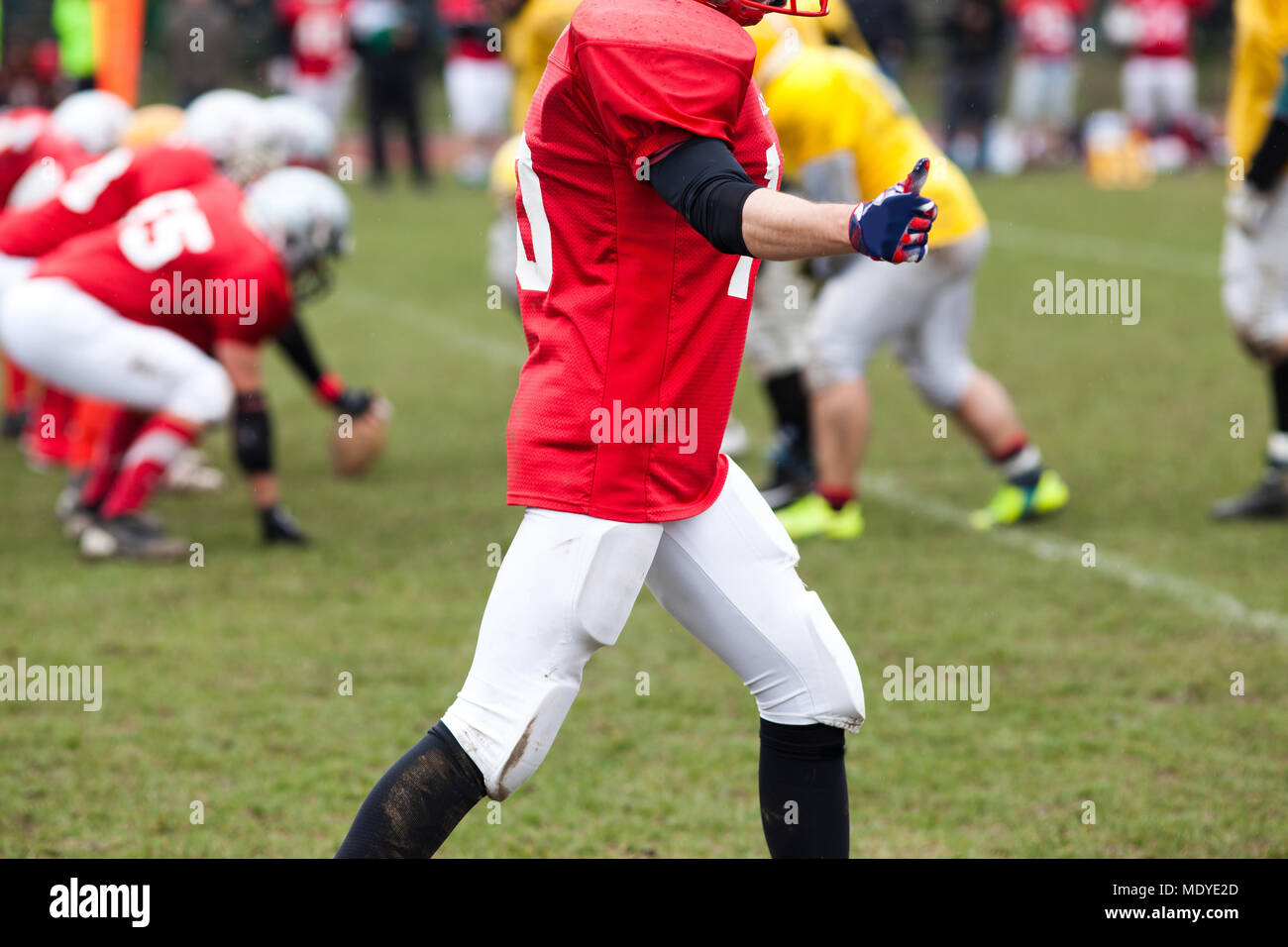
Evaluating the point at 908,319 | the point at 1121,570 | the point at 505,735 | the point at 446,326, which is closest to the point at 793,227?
the point at 505,735

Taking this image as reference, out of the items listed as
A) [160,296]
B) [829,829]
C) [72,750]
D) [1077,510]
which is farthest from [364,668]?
[1077,510]

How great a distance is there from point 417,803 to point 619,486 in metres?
0.60

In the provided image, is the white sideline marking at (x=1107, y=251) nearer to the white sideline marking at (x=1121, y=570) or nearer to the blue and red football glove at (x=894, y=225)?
the white sideline marking at (x=1121, y=570)

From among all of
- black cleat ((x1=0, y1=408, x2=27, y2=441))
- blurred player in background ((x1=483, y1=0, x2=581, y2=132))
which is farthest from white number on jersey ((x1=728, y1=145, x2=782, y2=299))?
black cleat ((x1=0, y1=408, x2=27, y2=441))

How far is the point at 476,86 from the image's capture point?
17.7 m

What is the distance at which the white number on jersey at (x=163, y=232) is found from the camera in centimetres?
575

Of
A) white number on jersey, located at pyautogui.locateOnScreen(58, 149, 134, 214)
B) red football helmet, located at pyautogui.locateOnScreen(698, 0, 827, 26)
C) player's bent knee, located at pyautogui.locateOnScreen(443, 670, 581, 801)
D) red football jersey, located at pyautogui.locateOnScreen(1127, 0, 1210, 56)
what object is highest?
red football jersey, located at pyautogui.locateOnScreen(1127, 0, 1210, 56)

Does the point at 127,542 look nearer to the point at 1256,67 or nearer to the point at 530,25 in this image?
the point at 530,25

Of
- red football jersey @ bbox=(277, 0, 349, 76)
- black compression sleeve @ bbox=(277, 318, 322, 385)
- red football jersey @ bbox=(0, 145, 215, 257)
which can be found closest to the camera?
red football jersey @ bbox=(0, 145, 215, 257)

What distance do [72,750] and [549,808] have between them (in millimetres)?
1272

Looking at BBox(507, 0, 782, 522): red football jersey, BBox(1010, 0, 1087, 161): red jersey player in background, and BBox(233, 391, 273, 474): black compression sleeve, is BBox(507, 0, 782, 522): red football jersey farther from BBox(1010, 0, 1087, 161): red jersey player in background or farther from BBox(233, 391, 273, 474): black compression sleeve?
BBox(1010, 0, 1087, 161): red jersey player in background

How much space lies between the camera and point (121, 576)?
574cm

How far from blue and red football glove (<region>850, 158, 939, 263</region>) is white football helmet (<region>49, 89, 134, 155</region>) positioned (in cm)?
598

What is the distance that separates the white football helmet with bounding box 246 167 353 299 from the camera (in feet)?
19.9
